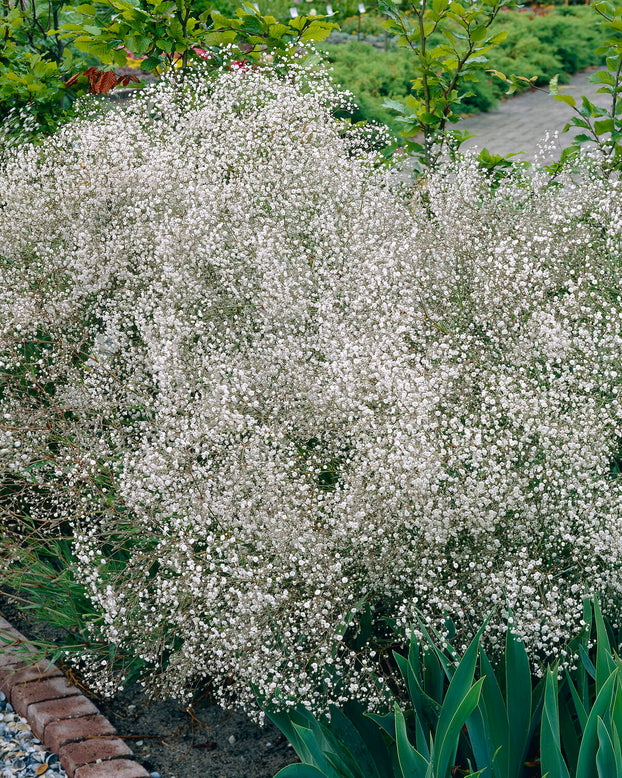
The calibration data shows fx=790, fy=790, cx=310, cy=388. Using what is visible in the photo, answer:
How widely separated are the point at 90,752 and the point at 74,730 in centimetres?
15

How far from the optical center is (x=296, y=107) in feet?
14.4

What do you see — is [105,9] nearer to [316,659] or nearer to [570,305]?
[570,305]

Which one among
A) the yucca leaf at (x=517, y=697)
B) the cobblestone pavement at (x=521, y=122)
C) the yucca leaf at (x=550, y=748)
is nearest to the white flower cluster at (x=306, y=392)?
the yucca leaf at (x=517, y=697)

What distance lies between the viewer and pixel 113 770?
10.1ft

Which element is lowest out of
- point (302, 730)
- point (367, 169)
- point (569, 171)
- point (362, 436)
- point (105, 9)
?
point (302, 730)

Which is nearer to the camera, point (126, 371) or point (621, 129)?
point (126, 371)

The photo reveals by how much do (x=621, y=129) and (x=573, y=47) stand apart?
14.9 meters

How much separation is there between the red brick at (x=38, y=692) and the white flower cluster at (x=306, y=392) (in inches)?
17.4

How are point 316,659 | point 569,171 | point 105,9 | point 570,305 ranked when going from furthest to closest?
point 105,9
point 569,171
point 570,305
point 316,659

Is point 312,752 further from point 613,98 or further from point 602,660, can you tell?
point 613,98

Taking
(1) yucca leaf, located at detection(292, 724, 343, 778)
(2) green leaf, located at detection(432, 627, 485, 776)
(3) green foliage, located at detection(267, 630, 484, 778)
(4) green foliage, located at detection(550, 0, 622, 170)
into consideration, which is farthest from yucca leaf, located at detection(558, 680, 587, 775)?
(4) green foliage, located at detection(550, 0, 622, 170)

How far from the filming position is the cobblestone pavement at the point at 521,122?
11.6 metres

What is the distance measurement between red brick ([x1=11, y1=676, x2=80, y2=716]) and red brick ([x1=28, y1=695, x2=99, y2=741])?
0.12 ft

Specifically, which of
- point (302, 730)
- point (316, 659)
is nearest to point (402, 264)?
point (316, 659)
